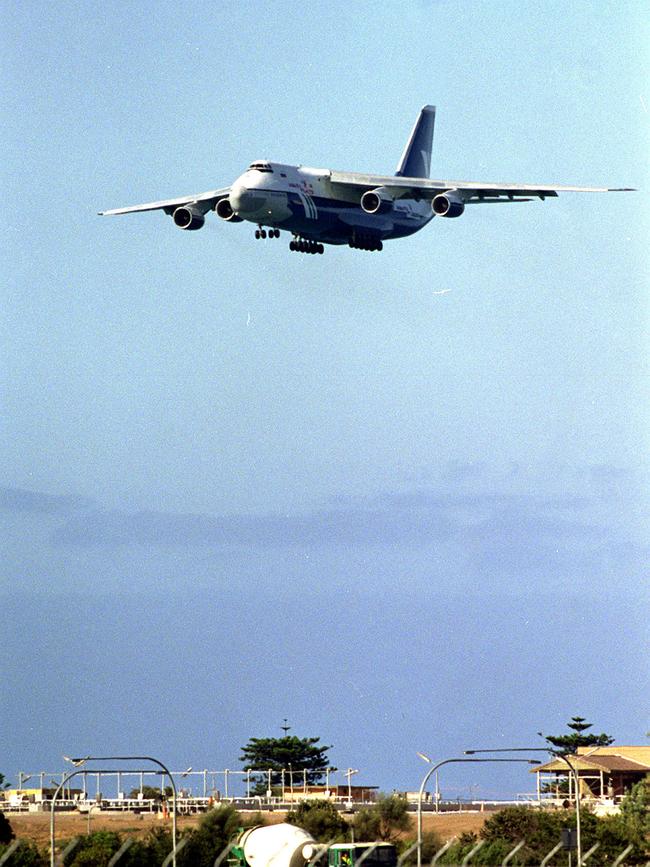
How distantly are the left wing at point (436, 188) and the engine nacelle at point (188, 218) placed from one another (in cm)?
607

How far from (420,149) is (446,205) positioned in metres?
25.9

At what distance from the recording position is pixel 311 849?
4391 centimetres

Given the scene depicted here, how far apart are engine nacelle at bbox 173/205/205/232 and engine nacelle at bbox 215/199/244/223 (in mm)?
3005

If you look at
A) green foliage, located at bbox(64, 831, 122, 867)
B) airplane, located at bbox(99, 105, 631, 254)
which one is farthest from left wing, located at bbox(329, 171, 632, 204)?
green foliage, located at bbox(64, 831, 122, 867)

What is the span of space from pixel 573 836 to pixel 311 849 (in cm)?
732

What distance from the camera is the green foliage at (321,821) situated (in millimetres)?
61344

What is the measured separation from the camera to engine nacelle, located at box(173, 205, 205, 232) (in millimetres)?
70938

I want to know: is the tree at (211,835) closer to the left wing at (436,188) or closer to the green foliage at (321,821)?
the green foliage at (321,821)

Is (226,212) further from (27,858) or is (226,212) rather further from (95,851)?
(27,858)

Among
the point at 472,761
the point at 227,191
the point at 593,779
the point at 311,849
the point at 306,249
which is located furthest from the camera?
the point at 593,779

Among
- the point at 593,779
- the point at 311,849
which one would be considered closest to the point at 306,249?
the point at 311,849

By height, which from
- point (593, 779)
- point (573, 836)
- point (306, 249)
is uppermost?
point (306, 249)

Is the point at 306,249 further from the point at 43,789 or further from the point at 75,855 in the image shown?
the point at 43,789

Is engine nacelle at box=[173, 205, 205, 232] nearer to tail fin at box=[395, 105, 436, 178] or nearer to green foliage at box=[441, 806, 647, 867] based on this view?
tail fin at box=[395, 105, 436, 178]
